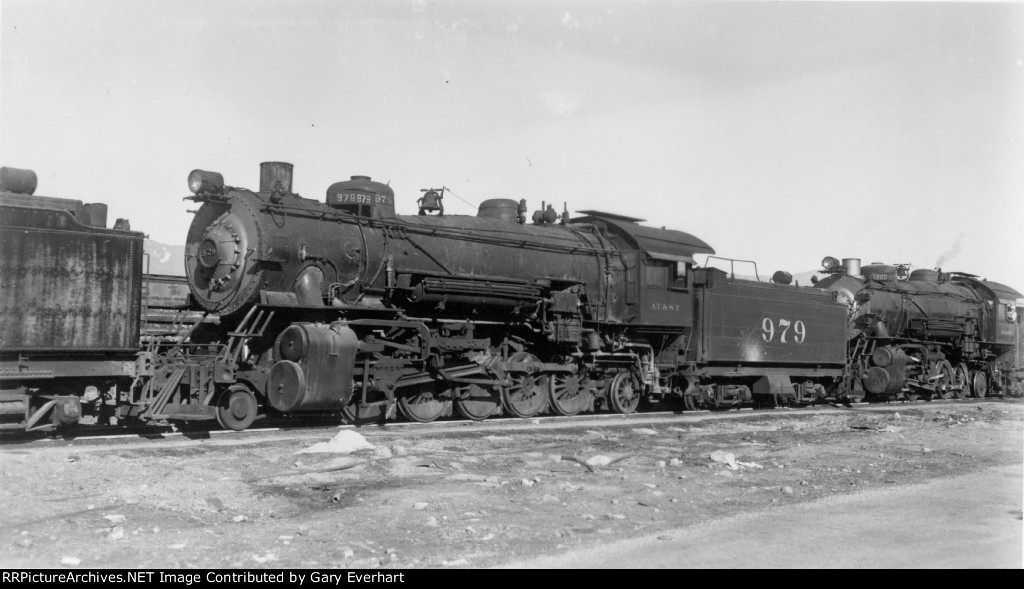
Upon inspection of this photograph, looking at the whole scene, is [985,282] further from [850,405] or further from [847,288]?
[850,405]

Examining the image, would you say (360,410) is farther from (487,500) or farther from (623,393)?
(623,393)

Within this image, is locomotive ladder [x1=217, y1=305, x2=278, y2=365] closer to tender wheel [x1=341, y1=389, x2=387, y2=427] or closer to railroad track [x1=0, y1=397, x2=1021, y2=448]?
railroad track [x1=0, y1=397, x2=1021, y2=448]

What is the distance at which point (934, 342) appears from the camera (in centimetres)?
2530

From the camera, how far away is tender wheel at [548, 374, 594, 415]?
15922 millimetres

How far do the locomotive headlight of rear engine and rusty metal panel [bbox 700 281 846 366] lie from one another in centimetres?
1016

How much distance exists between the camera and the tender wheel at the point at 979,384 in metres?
26.8

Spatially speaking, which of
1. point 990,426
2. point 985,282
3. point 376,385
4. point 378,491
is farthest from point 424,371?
point 985,282

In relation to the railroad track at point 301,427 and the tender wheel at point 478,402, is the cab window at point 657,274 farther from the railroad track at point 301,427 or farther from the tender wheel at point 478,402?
the tender wheel at point 478,402

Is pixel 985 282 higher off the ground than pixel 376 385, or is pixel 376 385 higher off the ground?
pixel 985 282

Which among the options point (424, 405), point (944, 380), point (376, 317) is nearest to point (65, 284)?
point (376, 317)

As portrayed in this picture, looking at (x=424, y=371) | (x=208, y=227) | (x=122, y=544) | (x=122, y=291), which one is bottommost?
(x=122, y=544)

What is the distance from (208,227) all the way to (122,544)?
25.8 feet

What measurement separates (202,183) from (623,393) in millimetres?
8749

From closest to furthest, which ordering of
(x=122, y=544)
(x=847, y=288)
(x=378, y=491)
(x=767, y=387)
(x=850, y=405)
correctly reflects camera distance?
(x=122, y=544) → (x=378, y=491) → (x=767, y=387) → (x=850, y=405) → (x=847, y=288)
